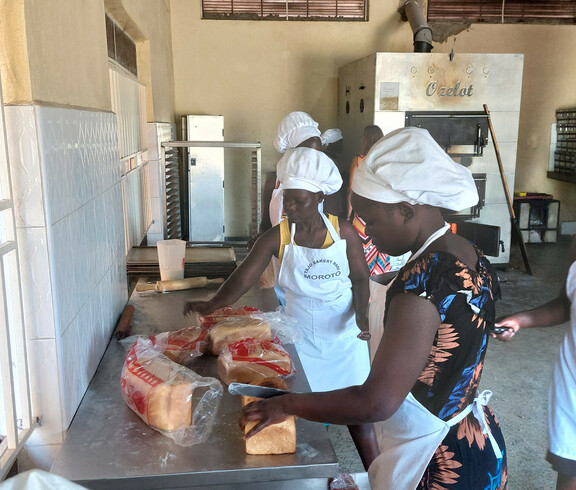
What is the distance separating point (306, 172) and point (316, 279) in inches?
17.4

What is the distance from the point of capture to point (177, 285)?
269cm

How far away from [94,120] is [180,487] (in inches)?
44.6

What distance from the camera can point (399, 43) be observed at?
701 centimetres

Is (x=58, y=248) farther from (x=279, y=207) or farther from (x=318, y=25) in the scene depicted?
(x=318, y=25)

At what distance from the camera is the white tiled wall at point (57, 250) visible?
131 cm

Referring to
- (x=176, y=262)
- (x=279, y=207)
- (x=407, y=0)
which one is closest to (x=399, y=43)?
(x=407, y=0)

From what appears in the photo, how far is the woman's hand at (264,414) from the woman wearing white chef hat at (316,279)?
1.00 meters

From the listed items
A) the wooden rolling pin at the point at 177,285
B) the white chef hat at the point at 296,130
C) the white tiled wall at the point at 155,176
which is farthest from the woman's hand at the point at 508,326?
the white tiled wall at the point at 155,176

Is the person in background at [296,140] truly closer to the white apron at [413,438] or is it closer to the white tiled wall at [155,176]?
the white tiled wall at [155,176]

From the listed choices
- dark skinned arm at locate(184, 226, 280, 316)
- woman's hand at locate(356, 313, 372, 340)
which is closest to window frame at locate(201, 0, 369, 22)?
dark skinned arm at locate(184, 226, 280, 316)

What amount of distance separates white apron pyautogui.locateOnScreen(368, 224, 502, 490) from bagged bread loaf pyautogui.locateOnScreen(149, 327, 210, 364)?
644mm

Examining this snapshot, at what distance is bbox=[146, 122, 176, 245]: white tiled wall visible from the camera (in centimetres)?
426

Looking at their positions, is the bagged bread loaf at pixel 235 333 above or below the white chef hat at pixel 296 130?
below

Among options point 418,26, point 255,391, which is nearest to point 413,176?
point 255,391
